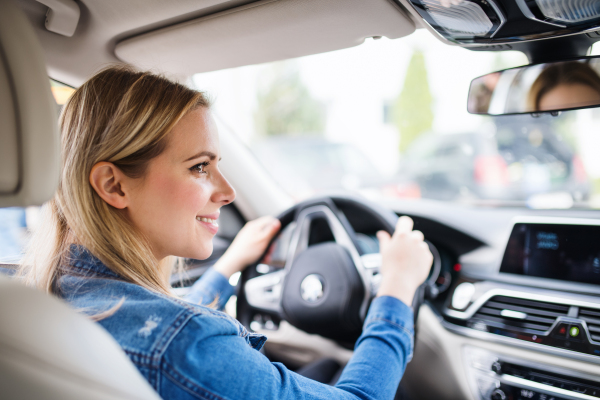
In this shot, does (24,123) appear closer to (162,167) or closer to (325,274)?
(162,167)

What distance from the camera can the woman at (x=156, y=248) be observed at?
919mm

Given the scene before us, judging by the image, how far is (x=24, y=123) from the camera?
867 millimetres

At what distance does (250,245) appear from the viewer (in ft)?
7.05

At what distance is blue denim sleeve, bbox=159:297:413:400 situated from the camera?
89 centimetres

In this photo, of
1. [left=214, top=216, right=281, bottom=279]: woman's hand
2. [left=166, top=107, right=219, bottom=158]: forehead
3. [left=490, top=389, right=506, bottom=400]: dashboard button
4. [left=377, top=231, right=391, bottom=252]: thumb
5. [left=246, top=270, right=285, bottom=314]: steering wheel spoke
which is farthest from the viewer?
[left=246, top=270, right=285, bottom=314]: steering wheel spoke

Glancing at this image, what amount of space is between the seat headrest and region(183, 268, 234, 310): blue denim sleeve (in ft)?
3.50

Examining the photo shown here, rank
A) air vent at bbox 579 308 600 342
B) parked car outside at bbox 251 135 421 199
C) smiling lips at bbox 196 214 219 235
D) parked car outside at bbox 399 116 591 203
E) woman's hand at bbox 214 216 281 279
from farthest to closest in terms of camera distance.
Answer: parked car outside at bbox 251 135 421 199, parked car outside at bbox 399 116 591 203, woman's hand at bbox 214 216 281 279, air vent at bbox 579 308 600 342, smiling lips at bbox 196 214 219 235

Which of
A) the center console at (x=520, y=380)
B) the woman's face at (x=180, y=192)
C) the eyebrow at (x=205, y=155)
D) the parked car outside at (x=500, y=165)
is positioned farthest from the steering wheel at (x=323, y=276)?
the parked car outside at (x=500, y=165)

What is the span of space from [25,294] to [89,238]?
1.12 ft

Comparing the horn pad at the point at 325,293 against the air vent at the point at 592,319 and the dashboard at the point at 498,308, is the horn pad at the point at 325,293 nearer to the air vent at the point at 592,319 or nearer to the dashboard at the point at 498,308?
the dashboard at the point at 498,308

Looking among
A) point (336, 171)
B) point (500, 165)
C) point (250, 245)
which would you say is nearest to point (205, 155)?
point (250, 245)

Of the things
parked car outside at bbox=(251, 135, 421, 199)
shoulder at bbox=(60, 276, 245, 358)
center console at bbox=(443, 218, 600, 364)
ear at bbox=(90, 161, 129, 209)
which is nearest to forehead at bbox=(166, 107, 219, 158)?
ear at bbox=(90, 161, 129, 209)

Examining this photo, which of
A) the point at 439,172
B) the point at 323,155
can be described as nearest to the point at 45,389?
the point at 439,172

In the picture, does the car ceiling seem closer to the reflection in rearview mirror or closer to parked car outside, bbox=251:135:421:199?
the reflection in rearview mirror
